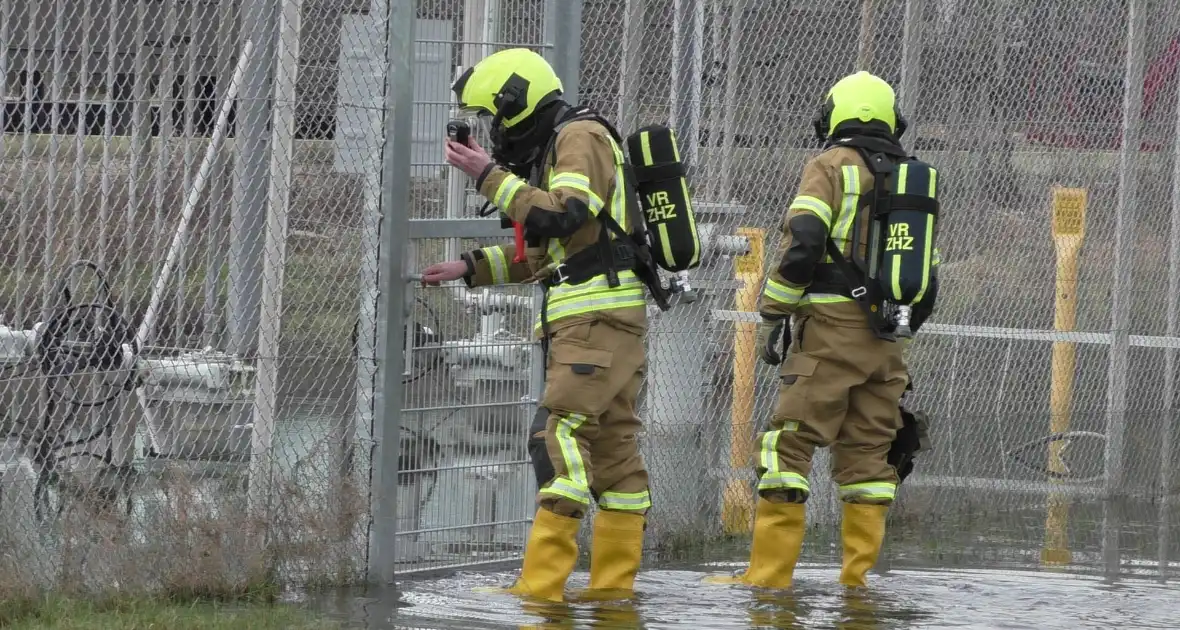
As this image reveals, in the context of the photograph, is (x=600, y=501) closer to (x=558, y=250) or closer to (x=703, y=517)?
(x=558, y=250)

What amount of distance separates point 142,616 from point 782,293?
276 centimetres

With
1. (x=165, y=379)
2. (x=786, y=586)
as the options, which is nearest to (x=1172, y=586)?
(x=786, y=586)

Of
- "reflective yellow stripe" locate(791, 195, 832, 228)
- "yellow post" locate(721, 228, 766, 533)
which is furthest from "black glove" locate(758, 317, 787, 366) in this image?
"yellow post" locate(721, 228, 766, 533)

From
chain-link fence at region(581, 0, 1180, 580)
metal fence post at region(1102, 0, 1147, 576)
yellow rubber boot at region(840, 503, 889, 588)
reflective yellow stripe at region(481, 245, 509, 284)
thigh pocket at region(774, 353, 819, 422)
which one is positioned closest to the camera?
reflective yellow stripe at region(481, 245, 509, 284)

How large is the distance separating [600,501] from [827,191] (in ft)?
Result: 5.02

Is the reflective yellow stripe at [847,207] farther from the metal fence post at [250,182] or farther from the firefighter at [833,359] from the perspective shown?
the metal fence post at [250,182]

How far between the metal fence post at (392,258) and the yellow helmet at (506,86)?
47 cm

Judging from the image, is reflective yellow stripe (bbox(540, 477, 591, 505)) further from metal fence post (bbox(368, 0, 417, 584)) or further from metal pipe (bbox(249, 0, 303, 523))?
metal pipe (bbox(249, 0, 303, 523))

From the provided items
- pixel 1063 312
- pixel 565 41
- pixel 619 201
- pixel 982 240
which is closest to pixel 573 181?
pixel 619 201

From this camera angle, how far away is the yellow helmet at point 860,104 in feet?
23.0

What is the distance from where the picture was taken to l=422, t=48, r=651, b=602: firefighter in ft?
20.8

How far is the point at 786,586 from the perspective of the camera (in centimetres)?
714

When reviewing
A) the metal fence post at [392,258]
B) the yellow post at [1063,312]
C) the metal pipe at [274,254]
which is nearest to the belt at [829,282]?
the metal fence post at [392,258]

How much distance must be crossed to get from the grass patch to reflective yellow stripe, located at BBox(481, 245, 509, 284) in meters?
1.55
